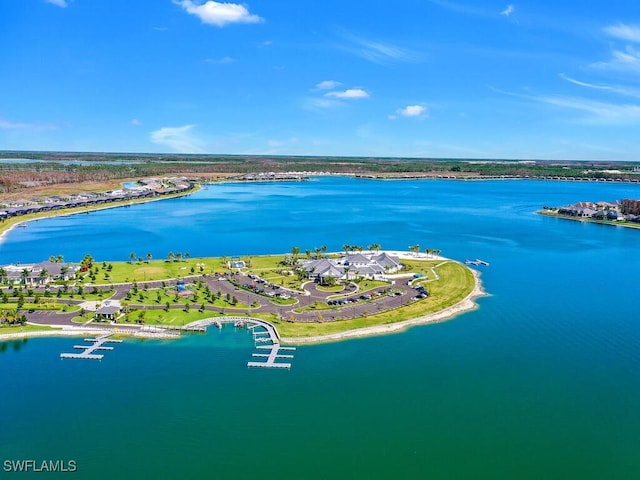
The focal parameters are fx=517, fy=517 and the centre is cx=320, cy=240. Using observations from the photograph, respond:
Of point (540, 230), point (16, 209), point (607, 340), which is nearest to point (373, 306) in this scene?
point (607, 340)

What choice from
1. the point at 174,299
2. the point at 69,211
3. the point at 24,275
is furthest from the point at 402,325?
the point at 69,211

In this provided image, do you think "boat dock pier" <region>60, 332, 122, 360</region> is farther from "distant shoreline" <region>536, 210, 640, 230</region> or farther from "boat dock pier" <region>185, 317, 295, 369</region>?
"distant shoreline" <region>536, 210, 640, 230</region>

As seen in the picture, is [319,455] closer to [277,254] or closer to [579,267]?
[277,254]

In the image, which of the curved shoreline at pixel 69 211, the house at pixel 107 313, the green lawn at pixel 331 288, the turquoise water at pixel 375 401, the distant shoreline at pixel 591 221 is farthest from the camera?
the distant shoreline at pixel 591 221

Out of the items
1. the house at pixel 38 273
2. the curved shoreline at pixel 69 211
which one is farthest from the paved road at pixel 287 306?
the curved shoreline at pixel 69 211

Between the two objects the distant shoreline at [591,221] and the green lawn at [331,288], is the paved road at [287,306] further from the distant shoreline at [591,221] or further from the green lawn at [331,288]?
the distant shoreline at [591,221]

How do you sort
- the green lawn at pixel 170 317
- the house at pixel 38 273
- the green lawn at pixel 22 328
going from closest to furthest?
1. the green lawn at pixel 22 328
2. the green lawn at pixel 170 317
3. the house at pixel 38 273

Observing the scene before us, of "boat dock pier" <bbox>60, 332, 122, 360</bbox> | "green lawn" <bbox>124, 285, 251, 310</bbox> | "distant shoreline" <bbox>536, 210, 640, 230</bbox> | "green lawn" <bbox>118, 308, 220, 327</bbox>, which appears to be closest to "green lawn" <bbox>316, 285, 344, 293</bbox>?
"green lawn" <bbox>124, 285, 251, 310</bbox>
